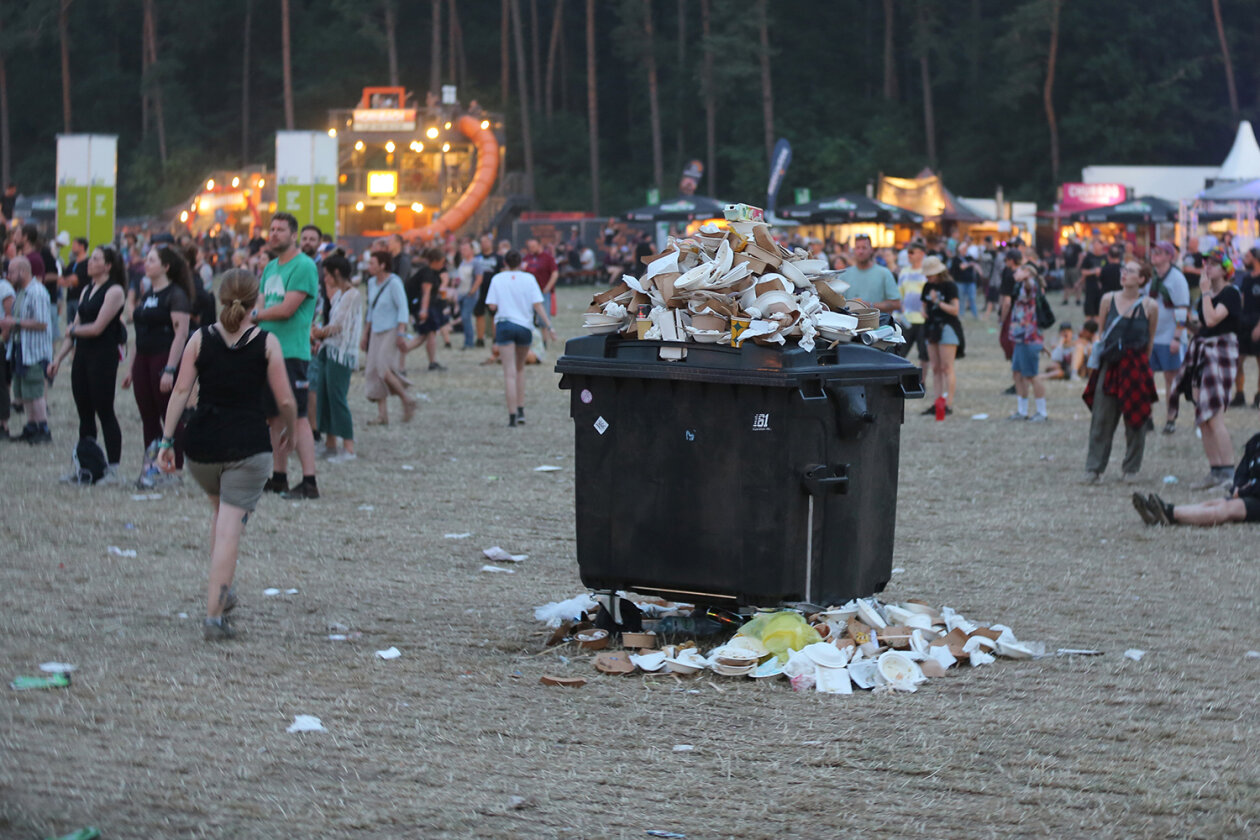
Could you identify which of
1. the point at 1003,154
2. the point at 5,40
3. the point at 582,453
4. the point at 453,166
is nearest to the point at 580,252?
the point at 453,166

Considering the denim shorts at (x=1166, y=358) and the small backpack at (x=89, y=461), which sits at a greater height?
the denim shorts at (x=1166, y=358)

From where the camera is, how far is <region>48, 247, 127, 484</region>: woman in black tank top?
10164 millimetres

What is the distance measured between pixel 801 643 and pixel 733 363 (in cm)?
120

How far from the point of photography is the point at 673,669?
598cm

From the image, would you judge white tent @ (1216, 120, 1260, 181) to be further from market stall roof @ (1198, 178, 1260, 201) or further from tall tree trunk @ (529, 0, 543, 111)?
tall tree trunk @ (529, 0, 543, 111)

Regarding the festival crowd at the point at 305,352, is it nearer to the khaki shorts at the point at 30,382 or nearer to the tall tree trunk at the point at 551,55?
the khaki shorts at the point at 30,382

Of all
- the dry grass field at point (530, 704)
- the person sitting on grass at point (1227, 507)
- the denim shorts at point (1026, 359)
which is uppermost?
the denim shorts at point (1026, 359)

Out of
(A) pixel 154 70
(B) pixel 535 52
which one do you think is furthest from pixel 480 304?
(A) pixel 154 70

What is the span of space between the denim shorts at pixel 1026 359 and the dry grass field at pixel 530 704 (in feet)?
16.8

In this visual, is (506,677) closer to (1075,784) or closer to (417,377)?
(1075,784)

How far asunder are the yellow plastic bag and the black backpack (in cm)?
→ 448

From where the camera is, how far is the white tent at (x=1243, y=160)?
1485 inches

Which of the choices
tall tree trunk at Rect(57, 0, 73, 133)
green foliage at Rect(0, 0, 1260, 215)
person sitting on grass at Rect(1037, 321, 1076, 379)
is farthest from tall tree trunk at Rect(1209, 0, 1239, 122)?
tall tree trunk at Rect(57, 0, 73, 133)

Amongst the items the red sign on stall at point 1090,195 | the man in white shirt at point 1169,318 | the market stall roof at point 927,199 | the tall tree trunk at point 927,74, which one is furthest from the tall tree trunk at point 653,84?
the man in white shirt at point 1169,318
